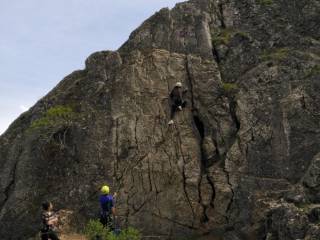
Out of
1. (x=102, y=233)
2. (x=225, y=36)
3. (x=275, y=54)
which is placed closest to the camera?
(x=102, y=233)

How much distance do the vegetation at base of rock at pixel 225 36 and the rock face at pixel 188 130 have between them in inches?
2.9

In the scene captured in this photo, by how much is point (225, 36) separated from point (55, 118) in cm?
1323

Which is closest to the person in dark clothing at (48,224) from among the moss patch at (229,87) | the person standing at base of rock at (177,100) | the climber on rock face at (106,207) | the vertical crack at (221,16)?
the climber on rock face at (106,207)

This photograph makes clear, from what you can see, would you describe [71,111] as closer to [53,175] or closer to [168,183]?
[53,175]

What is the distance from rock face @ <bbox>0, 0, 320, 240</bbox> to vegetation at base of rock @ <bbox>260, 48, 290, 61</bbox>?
8 centimetres

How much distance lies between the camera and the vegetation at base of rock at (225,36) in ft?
123

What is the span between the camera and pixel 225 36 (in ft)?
125

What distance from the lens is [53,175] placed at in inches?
1406

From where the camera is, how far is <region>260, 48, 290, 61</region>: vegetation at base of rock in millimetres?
34897

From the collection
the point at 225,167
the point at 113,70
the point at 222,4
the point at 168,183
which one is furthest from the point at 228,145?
the point at 222,4

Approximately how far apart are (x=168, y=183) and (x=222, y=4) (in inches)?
582

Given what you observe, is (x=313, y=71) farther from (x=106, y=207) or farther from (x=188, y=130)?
(x=106, y=207)

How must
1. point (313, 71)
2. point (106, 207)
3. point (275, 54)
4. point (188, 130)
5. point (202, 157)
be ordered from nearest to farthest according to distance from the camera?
point (106, 207)
point (313, 71)
point (202, 157)
point (188, 130)
point (275, 54)

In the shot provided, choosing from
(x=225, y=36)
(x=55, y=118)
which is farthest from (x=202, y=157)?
(x=55, y=118)
